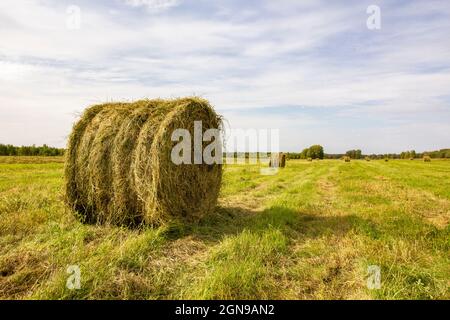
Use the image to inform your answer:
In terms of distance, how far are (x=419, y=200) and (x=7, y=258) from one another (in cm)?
992

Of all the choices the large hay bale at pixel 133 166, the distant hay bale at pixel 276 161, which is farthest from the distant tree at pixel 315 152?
the large hay bale at pixel 133 166

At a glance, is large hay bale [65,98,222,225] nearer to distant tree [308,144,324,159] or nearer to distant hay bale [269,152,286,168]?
distant hay bale [269,152,286,168]

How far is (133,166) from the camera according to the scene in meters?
6.46

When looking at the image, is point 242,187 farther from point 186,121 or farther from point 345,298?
point 345,298

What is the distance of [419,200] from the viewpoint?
34.0ft

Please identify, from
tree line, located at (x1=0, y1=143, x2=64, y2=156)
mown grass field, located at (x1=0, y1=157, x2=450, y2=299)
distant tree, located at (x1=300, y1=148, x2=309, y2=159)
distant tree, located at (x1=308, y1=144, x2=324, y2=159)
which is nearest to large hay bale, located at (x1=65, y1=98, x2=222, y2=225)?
mown grass field, located at (x1=0, y1=157, x2=450, y2=299)

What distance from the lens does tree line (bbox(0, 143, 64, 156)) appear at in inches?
2052

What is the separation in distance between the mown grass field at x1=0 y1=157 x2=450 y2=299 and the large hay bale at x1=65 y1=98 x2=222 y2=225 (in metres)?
0.36

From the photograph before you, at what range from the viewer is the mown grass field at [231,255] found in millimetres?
3965

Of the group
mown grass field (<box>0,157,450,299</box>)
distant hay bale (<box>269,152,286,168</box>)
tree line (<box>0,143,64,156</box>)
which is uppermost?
tree line (<box>0,143,64,156</box>)

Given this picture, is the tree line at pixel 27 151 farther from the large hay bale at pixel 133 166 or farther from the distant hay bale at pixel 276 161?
the large hay bale at pixel 133 166

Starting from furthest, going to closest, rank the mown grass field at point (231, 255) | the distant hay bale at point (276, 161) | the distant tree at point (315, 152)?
the distant tree at point (315, 152)
the distant hay bale at point (276, 161)
the mown grass field at point (231, 255)

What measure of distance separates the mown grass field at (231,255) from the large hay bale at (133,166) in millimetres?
360
